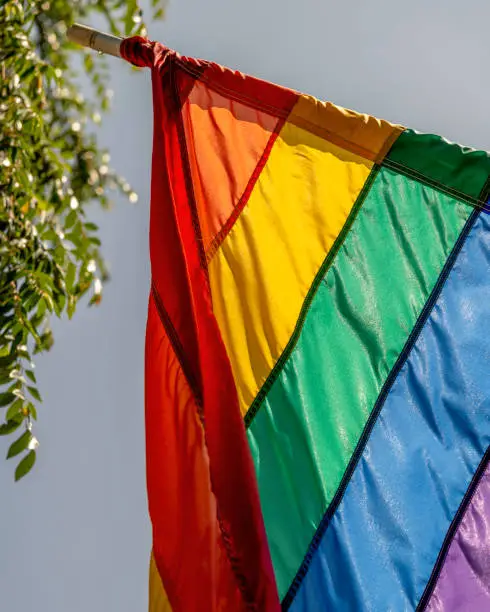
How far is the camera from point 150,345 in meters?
2.05

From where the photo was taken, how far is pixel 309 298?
7.02ft

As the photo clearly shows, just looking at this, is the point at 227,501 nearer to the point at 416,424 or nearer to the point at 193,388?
the point at 193,388

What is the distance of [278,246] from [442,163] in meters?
0.38

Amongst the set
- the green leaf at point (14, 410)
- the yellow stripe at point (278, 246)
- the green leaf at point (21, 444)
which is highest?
the yellow stripe at point (278, 246)

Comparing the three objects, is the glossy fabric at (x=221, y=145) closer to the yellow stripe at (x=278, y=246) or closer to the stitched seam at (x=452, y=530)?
the yellow stripe at (x=278, y=246)

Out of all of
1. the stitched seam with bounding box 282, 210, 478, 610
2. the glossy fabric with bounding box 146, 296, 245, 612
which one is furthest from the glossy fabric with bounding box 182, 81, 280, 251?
the stitched seam with bounding box 282, 210, 478, 610

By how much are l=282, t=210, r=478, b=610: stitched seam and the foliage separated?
623 millimetres

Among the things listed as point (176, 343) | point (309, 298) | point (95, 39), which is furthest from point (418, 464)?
point (95, 39)

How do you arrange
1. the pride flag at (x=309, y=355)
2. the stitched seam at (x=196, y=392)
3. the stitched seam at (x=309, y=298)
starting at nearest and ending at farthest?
the stitched seam at (x=196, y=392) < the pride flag at (x=309, y=355) < the stitched seam at (x=309, y=298)

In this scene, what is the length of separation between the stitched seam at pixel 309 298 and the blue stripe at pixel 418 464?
23 cm

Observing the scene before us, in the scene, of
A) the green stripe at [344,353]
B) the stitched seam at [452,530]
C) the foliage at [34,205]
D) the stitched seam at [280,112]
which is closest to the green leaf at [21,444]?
the foliage at [34,205]

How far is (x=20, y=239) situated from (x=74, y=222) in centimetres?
10

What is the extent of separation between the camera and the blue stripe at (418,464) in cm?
194

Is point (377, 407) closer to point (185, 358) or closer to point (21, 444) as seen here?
point (185, 358)
